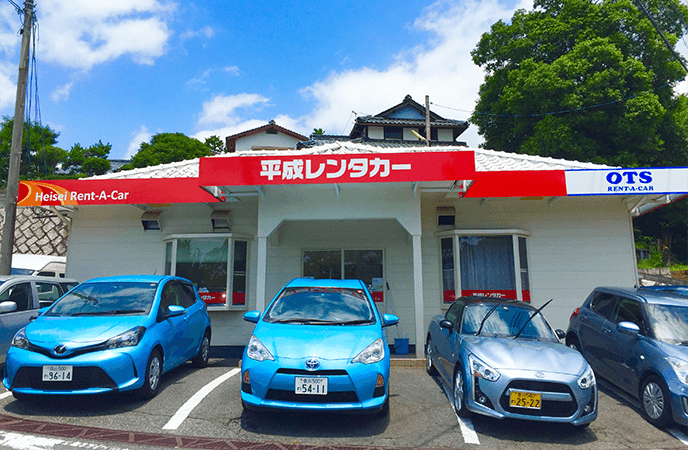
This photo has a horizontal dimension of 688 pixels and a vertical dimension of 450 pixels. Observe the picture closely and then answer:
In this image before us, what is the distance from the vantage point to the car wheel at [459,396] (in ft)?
16.4

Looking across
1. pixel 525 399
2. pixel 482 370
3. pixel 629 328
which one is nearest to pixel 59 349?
pixel 482 370

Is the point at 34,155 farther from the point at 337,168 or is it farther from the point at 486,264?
the point at 486,264

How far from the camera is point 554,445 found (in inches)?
173

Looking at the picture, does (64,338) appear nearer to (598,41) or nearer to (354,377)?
(354,377)

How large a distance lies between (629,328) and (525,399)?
6.87 ft

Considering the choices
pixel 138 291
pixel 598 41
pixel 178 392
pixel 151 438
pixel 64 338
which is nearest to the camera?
pixel 151 438

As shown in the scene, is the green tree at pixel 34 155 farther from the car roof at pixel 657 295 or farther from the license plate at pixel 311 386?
the car roof at pixel 657 295

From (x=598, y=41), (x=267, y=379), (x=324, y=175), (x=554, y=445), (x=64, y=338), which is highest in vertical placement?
(x=598, y=41)

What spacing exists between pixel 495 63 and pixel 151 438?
76.7 feet

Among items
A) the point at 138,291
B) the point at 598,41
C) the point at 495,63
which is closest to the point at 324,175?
the point at 138,291

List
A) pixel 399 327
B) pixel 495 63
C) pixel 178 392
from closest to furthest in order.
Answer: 1. pixel 178 392
2. pixel 399 327
3. pixel 495 63

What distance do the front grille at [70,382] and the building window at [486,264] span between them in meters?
6.84

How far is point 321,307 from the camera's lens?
5.70m

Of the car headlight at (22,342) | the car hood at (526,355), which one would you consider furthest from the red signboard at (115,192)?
the car hood at (526,355)
